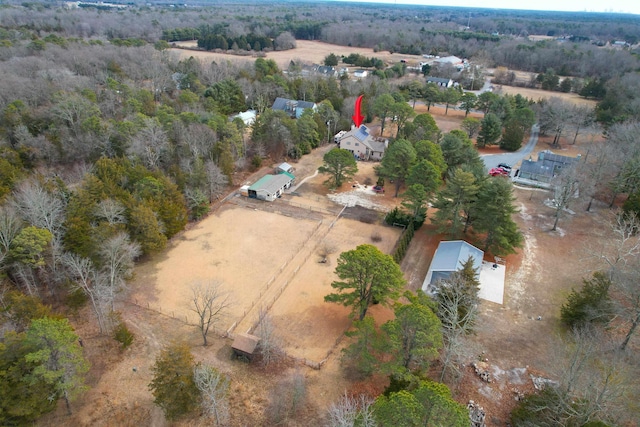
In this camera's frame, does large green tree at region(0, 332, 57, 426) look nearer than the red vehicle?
Yes

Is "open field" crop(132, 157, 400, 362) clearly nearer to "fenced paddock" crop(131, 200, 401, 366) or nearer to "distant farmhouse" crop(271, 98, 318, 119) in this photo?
"fenced paddock" crop(131, 200, 401, 366)

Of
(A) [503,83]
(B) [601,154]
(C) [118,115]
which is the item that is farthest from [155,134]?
(A) [503,83]

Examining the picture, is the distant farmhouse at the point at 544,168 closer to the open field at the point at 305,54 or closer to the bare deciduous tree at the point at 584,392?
the bare deciduous tree at the point at 584,392

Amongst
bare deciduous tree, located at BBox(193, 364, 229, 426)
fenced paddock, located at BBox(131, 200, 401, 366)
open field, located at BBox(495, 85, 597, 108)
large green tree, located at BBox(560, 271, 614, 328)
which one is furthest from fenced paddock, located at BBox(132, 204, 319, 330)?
open field, located at BBox(495, 85, 597, 108)

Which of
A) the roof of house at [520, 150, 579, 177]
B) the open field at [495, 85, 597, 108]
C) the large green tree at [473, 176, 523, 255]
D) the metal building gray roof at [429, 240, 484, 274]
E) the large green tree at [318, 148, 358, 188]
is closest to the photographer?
the metal building gray roof at [429, 240, 484, 274]

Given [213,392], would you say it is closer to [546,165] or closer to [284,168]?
[284,168]

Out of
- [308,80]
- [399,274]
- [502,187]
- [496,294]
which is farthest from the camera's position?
[308,80]

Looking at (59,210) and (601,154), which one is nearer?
(59,210)

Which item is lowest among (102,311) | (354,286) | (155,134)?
(102,311)

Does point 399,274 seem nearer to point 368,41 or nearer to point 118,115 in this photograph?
point 118,115
